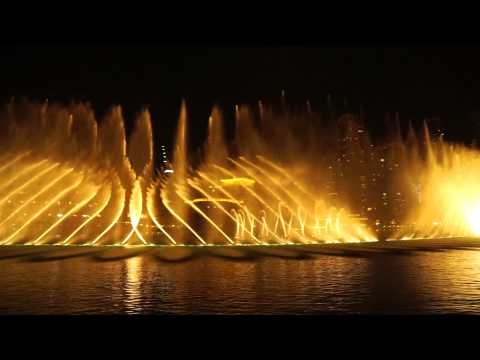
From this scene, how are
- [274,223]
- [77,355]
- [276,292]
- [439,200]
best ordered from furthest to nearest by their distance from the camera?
[439,200] → [274,223] → [276,292] → [77,355]

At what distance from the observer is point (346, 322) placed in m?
8.67

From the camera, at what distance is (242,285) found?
14.4 metres

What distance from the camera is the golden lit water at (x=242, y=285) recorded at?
1154cm

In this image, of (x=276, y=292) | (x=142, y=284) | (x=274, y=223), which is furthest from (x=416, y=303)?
(x=274, y=223)

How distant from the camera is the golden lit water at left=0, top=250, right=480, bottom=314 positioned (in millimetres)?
11539

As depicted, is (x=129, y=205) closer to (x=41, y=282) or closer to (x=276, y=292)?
(x=41, y=282)

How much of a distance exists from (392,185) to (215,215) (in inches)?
655

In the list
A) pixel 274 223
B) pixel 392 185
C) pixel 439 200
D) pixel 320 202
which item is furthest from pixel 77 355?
pixel 392 185

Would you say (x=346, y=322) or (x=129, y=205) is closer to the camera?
(x=346, y=322)

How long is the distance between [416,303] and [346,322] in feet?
12.4

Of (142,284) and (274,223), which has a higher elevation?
(274,223)

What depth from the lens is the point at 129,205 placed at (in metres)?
34.8

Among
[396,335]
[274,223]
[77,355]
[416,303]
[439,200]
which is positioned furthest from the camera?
[439,200]

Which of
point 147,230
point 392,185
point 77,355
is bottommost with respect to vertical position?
point 77,355
